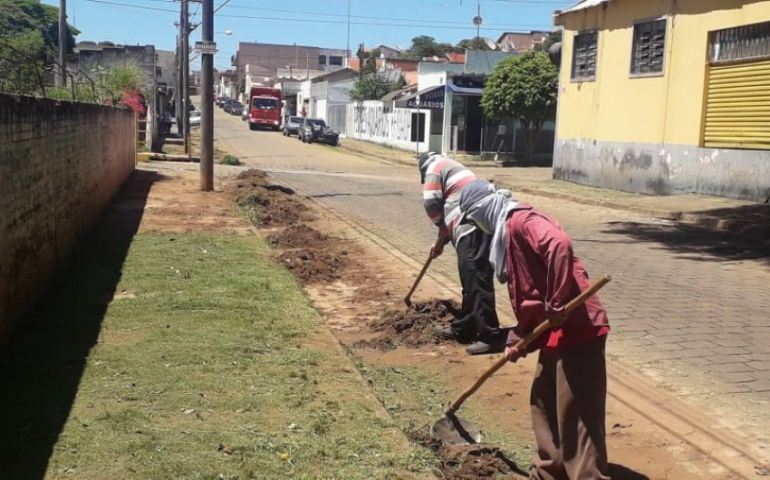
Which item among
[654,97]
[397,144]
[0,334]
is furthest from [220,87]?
[0,334]

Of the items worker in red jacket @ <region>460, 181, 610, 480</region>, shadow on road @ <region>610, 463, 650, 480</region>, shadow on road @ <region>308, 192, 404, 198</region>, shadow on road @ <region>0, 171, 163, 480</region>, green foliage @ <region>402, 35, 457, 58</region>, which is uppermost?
green foliage @ <region>402, 35, 457, 58</region>

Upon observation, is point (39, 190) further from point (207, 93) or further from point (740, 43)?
point (740, 43)

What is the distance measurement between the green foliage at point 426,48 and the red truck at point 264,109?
49.2 m

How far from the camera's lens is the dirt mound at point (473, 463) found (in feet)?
13.8

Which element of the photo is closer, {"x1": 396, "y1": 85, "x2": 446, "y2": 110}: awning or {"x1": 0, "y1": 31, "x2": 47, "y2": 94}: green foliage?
{"x1": 0, "y1": 31, "x2": 47, "y2": 94}: green foliage

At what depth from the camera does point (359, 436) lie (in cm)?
460

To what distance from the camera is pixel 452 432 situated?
462cm

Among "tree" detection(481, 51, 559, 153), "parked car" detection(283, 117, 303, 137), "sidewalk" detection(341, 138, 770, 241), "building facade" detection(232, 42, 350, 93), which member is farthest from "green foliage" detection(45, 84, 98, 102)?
"building facade" detection(232, 42, 350, 93)

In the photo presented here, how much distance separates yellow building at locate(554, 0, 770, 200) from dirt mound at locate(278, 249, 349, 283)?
10.6 metres

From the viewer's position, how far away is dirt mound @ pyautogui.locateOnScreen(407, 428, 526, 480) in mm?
4195

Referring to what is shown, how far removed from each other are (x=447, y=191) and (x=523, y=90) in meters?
27.6

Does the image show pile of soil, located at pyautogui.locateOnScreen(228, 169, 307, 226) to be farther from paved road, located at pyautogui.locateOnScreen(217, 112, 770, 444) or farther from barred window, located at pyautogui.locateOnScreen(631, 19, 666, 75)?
barred window, located at pyautogui.locateOnScreen(631, 19, 666, 75)

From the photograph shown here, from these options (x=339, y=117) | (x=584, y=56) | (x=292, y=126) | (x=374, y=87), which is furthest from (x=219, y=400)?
(x=339, y=117)

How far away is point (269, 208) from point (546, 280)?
1191 centimetres
